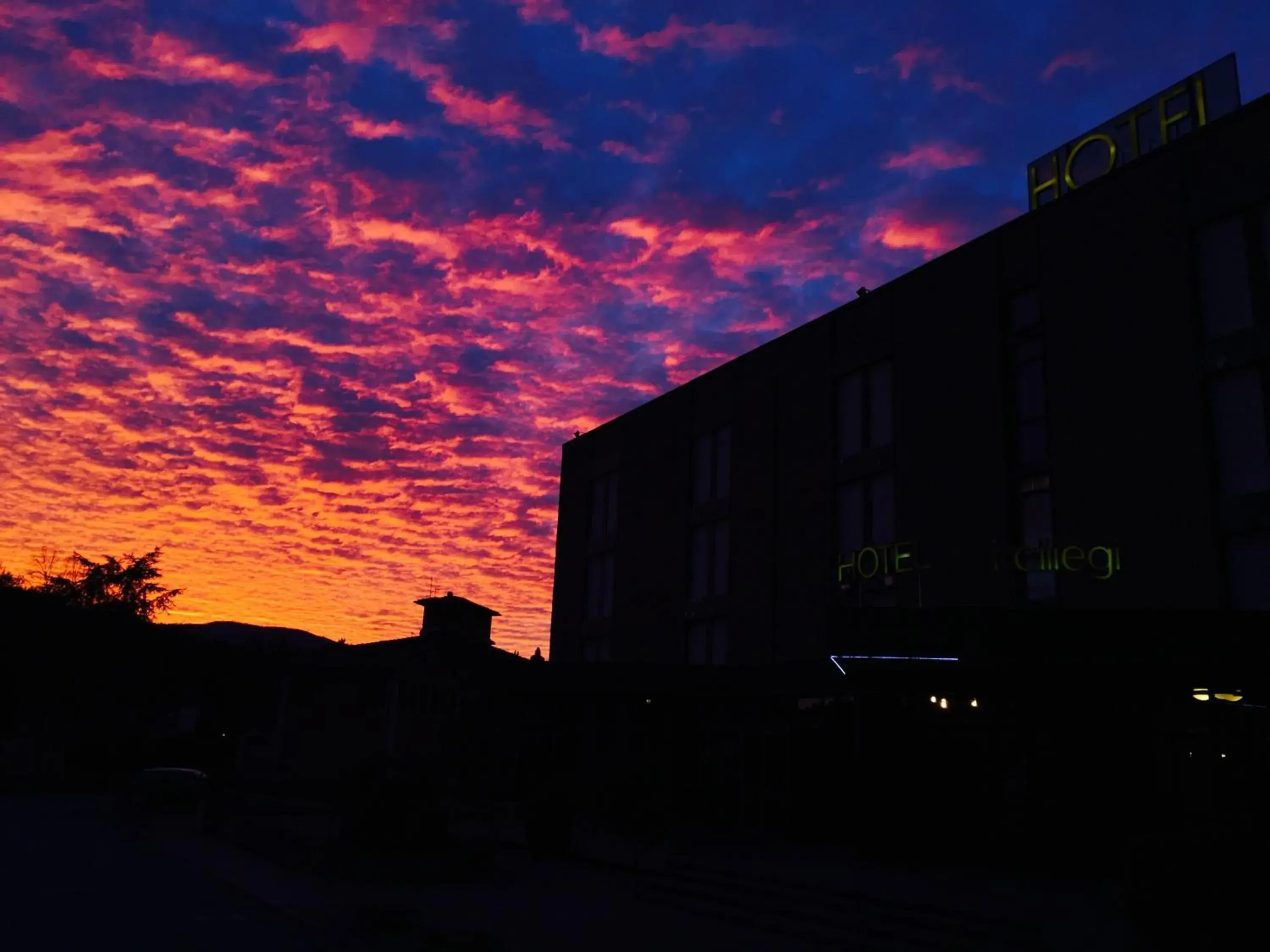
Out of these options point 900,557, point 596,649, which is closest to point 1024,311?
point 900,557

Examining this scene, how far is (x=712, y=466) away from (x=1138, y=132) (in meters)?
20.3

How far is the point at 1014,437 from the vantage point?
30328 millimetres

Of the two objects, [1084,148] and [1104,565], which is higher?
[1084,148]

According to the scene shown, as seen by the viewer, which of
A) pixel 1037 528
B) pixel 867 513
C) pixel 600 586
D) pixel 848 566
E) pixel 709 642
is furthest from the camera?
pixel 600 586

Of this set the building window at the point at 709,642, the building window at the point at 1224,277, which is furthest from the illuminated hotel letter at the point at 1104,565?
the building window at the point at 709,642

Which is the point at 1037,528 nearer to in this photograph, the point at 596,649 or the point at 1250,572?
the point at 1250,572

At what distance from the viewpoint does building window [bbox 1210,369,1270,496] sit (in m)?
24.3

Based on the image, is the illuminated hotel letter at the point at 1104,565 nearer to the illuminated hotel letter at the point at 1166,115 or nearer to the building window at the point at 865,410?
the building window at the point at 865,410

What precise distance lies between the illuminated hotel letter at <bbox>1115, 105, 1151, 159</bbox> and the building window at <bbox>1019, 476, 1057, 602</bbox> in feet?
36.0

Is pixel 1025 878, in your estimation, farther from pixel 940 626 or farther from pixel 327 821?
pixel 327 821

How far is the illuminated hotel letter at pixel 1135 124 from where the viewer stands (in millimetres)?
31062

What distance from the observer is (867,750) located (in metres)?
24.3

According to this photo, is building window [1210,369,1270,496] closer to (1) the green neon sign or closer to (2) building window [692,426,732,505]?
(1) the green neon sign

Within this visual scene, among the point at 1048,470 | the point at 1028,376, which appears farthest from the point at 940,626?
the point at 1028,376
